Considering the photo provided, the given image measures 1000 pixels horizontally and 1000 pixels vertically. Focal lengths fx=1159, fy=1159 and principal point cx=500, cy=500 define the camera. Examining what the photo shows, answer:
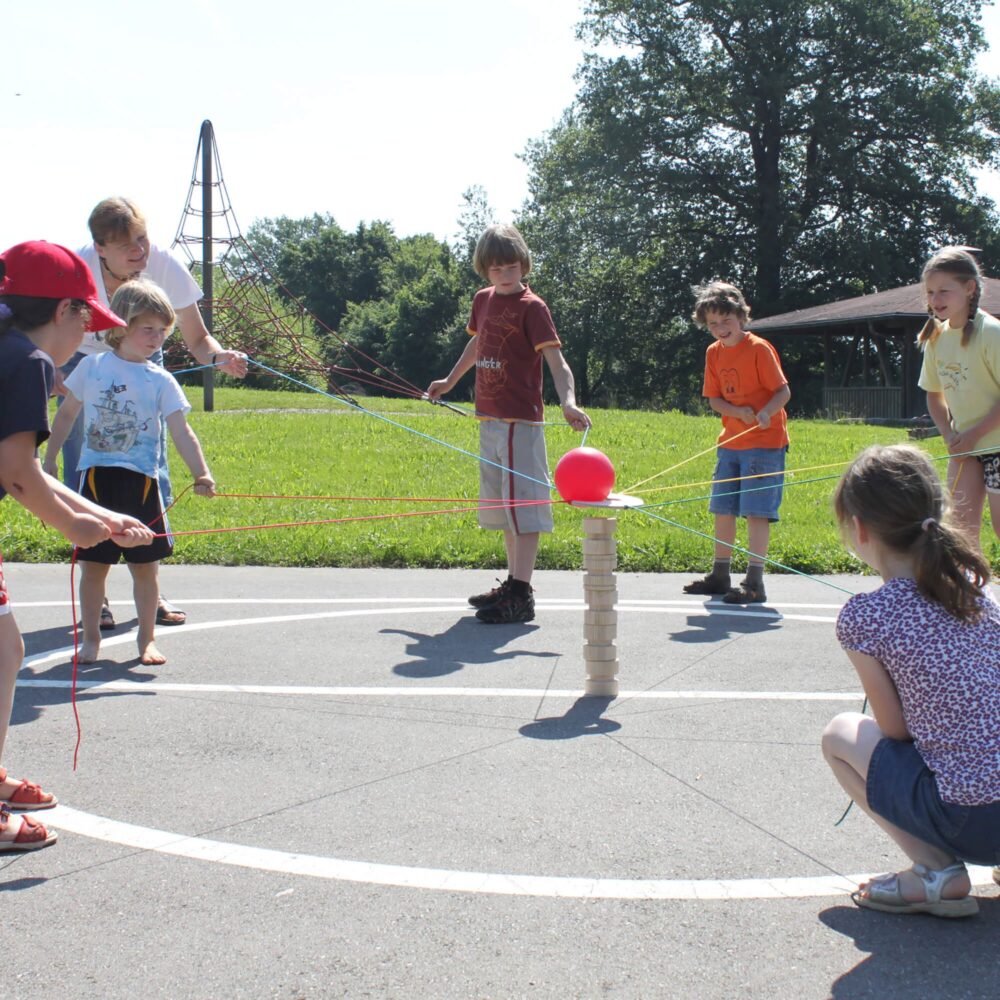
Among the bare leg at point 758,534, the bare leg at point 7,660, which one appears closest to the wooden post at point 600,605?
the bare leg at point 7,660

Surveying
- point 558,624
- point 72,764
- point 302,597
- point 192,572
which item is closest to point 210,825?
point 72,764

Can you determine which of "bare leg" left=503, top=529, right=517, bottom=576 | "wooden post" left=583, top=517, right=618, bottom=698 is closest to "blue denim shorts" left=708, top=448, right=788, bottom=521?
"bare leg" left=503, top=529, right=517, bottom=576

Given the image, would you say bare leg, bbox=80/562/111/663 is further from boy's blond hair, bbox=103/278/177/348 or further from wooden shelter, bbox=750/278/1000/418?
wooden shelter, bbox=750/278/1000/418

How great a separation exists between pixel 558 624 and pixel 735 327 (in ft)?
7.45

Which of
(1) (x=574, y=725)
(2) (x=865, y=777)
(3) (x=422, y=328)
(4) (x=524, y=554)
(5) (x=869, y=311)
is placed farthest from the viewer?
(3) (x=422, y=328)

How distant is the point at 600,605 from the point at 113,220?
9.70ft

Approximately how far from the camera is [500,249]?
6.29 metres

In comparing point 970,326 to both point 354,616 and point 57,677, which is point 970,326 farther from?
point 57,677

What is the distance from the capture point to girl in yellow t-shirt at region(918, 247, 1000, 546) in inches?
225

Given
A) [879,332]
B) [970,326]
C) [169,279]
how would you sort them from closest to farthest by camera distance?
[970,326], [169,279], [879,332]

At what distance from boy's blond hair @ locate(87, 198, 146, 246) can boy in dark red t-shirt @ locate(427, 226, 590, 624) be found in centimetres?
183

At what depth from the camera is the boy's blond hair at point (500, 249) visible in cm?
629

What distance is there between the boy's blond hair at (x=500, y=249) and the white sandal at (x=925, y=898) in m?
4.16

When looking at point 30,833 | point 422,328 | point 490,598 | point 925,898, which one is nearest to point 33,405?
point 30,833
